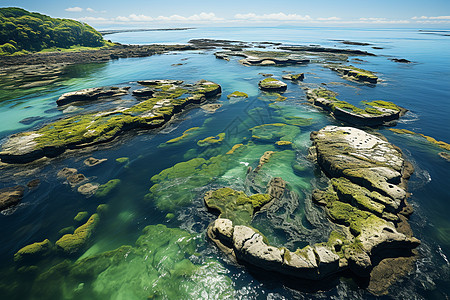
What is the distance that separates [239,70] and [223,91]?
87.0ft

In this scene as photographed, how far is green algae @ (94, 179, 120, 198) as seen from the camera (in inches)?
771

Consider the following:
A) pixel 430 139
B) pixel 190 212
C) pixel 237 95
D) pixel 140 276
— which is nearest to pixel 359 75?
pixel 430 139

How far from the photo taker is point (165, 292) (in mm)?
12180

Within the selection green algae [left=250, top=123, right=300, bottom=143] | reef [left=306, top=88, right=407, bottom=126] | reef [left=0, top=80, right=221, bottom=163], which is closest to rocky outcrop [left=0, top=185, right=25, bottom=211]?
reef [left=0, top=80, right=221, bottom=163]

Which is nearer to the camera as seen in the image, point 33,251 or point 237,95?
point 33,251

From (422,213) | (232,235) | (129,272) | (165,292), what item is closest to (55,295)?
(129,272)

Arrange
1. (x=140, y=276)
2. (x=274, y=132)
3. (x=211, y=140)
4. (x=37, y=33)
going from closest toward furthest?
(x=140, y=276) → (x=211, y=140) → (x=274, y=132) → (x=37, y=33)

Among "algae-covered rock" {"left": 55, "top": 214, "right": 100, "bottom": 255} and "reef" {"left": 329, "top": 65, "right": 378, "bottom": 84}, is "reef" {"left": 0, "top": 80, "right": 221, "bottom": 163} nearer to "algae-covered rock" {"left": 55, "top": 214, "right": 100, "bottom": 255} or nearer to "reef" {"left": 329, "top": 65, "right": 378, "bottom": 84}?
"algae-covered rock" {"left": 55, "top": 214, "right": 100, "bottom": 255}

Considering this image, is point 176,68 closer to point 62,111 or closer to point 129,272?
point 62,111

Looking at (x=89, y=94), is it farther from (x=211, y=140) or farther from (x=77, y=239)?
(x=77, y=239)

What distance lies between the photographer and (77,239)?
50.2 feet

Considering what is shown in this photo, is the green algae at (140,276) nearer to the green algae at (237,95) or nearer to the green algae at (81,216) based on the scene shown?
the green algae at (81,216)

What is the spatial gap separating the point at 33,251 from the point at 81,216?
141 inches

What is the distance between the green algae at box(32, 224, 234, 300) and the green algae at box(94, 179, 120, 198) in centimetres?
679
